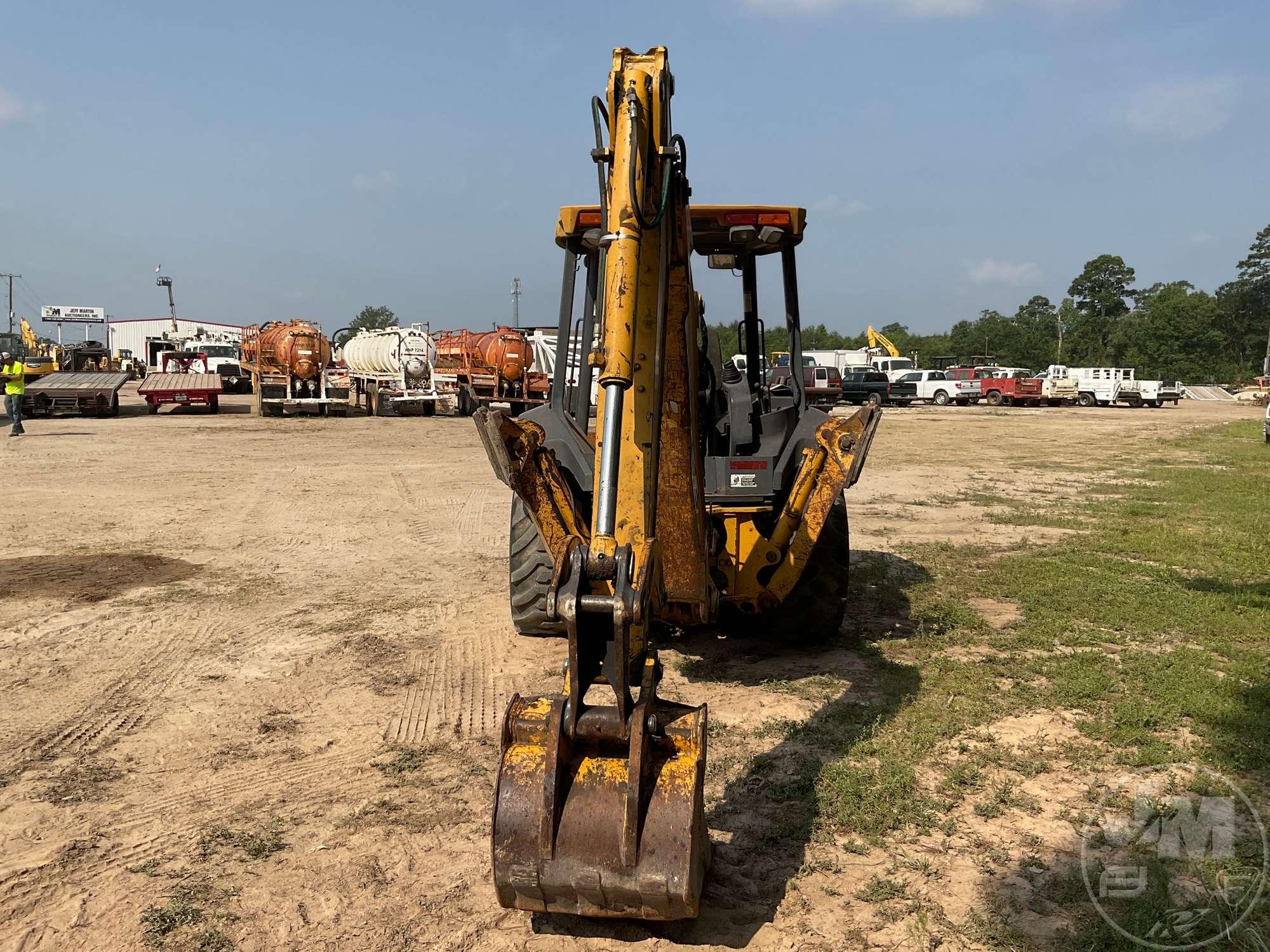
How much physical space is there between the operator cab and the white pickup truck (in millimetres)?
36670

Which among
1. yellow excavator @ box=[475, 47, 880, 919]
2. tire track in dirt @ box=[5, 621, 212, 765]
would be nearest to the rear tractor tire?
yellow excavator @ box=[475, 47, 880, 919]

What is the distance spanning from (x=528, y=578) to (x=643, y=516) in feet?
8.85

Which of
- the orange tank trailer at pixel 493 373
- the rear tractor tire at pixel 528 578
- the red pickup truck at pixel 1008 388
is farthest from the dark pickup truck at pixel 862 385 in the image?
the rear tractor tire at pixel 528 578

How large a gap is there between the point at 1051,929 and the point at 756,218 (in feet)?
13.7

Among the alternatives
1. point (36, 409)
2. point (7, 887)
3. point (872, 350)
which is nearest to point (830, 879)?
point (7, 887)

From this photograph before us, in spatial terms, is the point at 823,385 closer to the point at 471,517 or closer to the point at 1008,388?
the point at 1008,388

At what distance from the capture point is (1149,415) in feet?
115

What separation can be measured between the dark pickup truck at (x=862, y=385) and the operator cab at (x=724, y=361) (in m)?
30.7

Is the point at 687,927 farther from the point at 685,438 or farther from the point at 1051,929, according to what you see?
the point at 685,438

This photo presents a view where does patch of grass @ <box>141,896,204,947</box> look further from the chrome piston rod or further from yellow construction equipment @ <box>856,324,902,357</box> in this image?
yellow construction equipment @ <box>856,324,902,357</box>

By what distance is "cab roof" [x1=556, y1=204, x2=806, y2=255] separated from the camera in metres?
5.84

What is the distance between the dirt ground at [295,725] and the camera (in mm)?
3287

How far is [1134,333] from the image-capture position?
236 ft

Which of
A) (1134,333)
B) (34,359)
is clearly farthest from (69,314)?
(1134,333)
